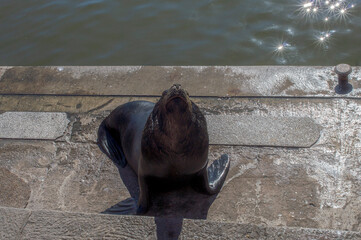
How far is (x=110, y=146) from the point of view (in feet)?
14.2

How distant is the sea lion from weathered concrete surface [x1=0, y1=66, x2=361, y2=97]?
3.91 feet

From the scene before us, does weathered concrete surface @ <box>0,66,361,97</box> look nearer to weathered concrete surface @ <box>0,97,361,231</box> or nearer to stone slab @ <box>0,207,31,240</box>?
weathered concrete surface @ <box>0,97,361,231</box>

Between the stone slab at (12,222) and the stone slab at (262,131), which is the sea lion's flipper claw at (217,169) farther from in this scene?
the stone slab at (12,222)

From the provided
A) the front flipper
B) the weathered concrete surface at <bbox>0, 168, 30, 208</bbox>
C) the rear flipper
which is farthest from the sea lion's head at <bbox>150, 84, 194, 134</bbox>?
the weathered concrete surface at <bbox>0, 168, 30, 208</bbox>

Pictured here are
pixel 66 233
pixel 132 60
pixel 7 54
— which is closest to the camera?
pixel 66 233

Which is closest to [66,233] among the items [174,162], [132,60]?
[174,162]

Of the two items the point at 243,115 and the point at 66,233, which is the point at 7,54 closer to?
the point at 243,115

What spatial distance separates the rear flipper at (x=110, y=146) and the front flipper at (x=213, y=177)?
2.87ft

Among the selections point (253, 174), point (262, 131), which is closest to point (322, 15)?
point (262, 131)

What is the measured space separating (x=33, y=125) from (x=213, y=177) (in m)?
2.22

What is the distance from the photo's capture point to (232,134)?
435cm

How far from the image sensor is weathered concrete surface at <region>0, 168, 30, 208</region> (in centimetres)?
389

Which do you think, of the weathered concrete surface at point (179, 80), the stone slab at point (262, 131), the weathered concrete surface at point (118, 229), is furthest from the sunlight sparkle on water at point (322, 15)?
the weathered concrete surface at point (118, 229)

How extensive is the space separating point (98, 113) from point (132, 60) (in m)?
2.87
